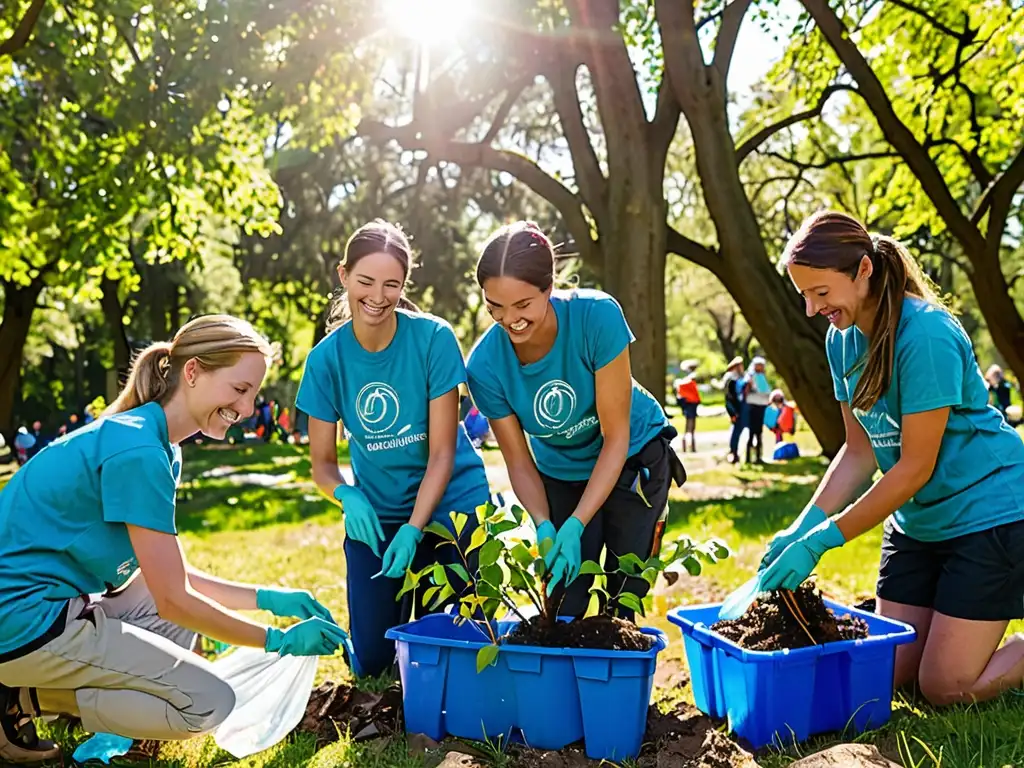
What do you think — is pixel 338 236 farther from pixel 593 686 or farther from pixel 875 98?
pixel 593 686

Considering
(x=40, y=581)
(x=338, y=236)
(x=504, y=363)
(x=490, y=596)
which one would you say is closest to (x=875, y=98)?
(x=504, y=363)

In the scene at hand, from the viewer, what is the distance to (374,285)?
3133 mm

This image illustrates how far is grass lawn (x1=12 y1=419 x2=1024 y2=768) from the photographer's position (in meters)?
2.59

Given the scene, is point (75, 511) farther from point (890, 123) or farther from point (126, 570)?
point (890, 123)

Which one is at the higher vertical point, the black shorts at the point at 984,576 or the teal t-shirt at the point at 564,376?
the teal t-shirt at the point at 564,376

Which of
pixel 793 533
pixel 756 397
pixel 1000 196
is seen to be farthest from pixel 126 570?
pixel 1000 196

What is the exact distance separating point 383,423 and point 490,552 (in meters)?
0.94

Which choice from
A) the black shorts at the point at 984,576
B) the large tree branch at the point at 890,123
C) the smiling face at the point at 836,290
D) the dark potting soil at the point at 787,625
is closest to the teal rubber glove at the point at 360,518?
the dark potting soil at the point at 787,625

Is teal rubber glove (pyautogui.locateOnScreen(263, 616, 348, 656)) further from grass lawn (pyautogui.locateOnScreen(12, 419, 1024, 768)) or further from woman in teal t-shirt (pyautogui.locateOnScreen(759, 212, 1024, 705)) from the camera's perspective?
woman in teal t-shirt (pyautogui.locateOnScreen(759, 212, 1024, 705))

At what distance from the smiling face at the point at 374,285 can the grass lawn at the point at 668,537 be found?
1380 mm

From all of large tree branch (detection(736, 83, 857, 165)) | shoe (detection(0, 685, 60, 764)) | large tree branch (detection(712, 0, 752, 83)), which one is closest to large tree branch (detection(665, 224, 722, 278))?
large tree branch (detection(736, 83, 857, 165))

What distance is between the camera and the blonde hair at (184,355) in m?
2.62

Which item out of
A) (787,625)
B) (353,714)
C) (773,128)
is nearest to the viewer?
(787,625)

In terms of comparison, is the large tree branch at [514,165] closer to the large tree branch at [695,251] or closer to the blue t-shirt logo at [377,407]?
the large tree branch at [695,251]
